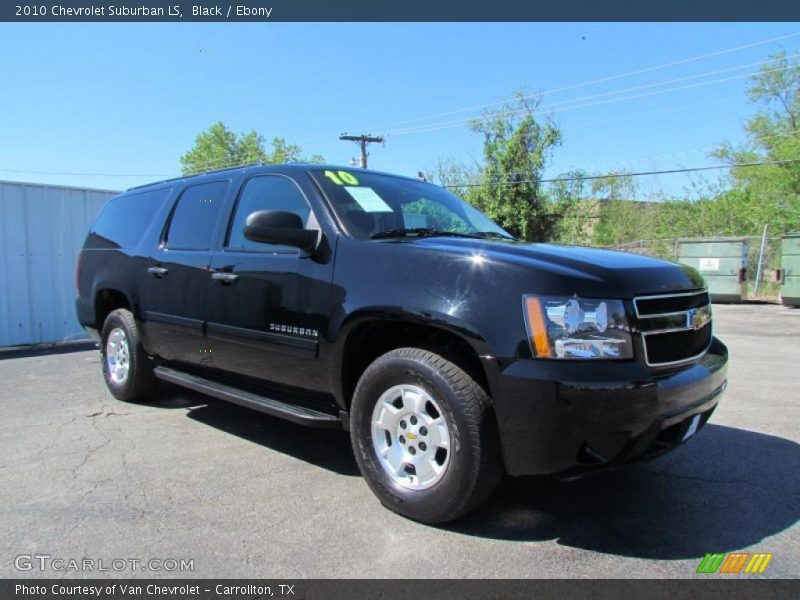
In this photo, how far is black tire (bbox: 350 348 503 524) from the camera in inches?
104

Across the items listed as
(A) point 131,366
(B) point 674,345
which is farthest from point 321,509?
(A) point 131,366

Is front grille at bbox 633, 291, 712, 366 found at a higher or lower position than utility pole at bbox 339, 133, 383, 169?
lower

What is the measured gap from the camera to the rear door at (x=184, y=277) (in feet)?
13.9

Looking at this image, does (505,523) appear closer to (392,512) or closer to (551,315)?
(392,512)

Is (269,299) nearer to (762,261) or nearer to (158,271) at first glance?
(158,271)

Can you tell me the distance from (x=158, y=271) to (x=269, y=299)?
1.55 m

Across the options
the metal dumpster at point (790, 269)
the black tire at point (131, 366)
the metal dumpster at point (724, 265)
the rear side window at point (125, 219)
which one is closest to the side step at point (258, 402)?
the black tire at point (131, 366)

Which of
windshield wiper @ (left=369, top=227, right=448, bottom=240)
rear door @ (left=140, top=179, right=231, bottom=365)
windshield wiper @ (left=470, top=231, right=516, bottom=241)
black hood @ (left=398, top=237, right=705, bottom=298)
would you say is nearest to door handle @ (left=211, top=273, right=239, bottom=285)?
rear door @ (left=140, top=179, right=231, bottom=365)

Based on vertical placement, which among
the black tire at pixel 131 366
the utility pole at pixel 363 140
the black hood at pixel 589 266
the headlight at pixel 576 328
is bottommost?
the black tire at pixel 131 366

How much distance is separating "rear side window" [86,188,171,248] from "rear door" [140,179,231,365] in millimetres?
→ 443

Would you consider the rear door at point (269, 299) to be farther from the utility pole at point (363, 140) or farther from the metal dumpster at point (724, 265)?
the utility pole at point (363, 140)

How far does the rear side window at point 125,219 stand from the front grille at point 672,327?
4.07 meters

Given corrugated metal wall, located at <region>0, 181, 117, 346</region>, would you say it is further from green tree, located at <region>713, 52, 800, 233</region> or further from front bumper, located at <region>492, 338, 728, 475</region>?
green tree, located at <region>713, 52, 800, 233</region>

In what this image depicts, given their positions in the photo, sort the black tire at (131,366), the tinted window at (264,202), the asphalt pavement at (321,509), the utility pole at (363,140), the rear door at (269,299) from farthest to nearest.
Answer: the utility pole at (363,140), the black tire at (131,366), the tinted window at (264,202), the rear door at (269,299), the asphalt pavement at (321,509)
